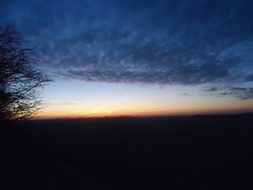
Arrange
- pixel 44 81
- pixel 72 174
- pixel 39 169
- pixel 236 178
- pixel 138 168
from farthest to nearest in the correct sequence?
pixel 138 168
pixel 236 178
pixel 72 174
pixel 39 169
pixel 44 81

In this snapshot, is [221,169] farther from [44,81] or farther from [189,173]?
[44,81]

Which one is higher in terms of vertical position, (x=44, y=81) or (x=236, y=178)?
(x=44, y=81)

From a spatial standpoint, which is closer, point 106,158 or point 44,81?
point 44,81

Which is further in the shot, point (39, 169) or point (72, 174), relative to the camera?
point (72, 174)

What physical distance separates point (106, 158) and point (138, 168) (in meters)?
5.89

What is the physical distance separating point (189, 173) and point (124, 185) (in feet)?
21.0

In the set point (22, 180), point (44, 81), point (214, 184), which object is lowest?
point (214, 184)

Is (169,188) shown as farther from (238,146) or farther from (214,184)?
(238,146)

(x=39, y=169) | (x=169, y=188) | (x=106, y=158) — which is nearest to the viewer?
(x=39, y=169)

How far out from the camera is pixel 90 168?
24.1 metres

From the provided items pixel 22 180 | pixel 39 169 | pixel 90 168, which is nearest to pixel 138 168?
pixel 90 168

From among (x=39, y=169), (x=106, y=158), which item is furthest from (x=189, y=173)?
(x=39, y=169)

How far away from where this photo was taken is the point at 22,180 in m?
12.9

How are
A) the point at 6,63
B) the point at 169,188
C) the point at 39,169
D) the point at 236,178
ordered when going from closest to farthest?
1. the point at 6,63
2. the point at 39,169
3. the point at 169,188
4. the point at 236,178
